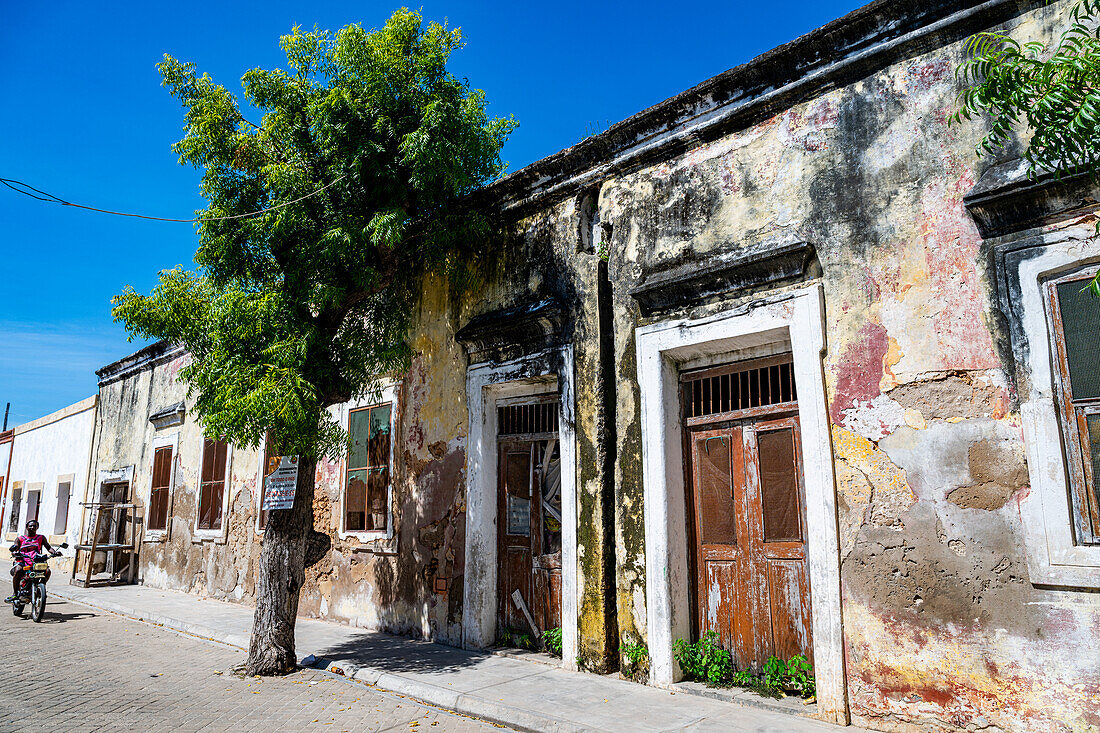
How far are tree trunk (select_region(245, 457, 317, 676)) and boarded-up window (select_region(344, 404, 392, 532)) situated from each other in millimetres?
1655

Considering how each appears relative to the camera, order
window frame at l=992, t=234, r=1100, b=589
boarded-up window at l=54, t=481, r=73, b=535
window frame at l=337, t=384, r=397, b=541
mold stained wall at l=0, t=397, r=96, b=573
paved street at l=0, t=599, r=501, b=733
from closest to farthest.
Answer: window frame at l=992, t=234, r=1100, b=589 → paved street at l=0, t=599, r=501, b=733 → window frame at l=337, t=384, r=397, b=541 → mold stained wall at l=0, t=397, r=96, b=573 → boarded-up window at l=54, t=481, r=73, b=535

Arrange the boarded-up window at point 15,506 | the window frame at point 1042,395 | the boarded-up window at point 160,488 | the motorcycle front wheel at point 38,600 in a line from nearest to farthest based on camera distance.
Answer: the window frame at point 1042,395
the motorcycle front wheel at point 38,600
the boarded-up window at point 160,488
the boarded-up window at point 15,506

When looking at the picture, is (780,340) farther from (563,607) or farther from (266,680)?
(266,680)

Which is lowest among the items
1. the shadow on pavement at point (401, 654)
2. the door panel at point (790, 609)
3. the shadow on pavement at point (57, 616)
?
the shadow on pavement at point (57, 616)

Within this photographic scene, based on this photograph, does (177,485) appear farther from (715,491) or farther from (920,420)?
(920,420)

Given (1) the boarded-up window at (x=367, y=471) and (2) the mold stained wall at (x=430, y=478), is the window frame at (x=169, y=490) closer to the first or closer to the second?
(2) the mold stained wall at (x=430, y=478)

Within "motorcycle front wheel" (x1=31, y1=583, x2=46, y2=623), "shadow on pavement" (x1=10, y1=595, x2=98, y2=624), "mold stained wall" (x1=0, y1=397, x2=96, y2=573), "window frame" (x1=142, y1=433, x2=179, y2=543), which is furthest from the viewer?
"mold stained wall" (x1=0, y1=397, x2=96, y2=573)

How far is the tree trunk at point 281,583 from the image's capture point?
6395 millimetres

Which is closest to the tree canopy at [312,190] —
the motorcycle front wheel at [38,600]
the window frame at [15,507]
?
the motorcycle front wheel at [38,600]

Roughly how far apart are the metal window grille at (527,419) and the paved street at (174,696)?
272cm

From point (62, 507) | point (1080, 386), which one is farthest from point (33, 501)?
point (1080, 386)

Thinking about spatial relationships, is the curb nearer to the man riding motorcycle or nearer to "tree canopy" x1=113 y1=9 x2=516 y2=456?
"tree canopy" x1=113 y1=9 x2=516 y2=456

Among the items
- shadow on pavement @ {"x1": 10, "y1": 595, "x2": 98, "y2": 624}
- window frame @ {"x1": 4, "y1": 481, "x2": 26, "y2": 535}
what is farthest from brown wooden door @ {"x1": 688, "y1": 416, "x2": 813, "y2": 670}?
window frame @ {"x1": 4, "y1": 481, "x2": 26, "y2": 535}

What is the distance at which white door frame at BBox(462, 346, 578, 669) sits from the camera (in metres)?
6.40
